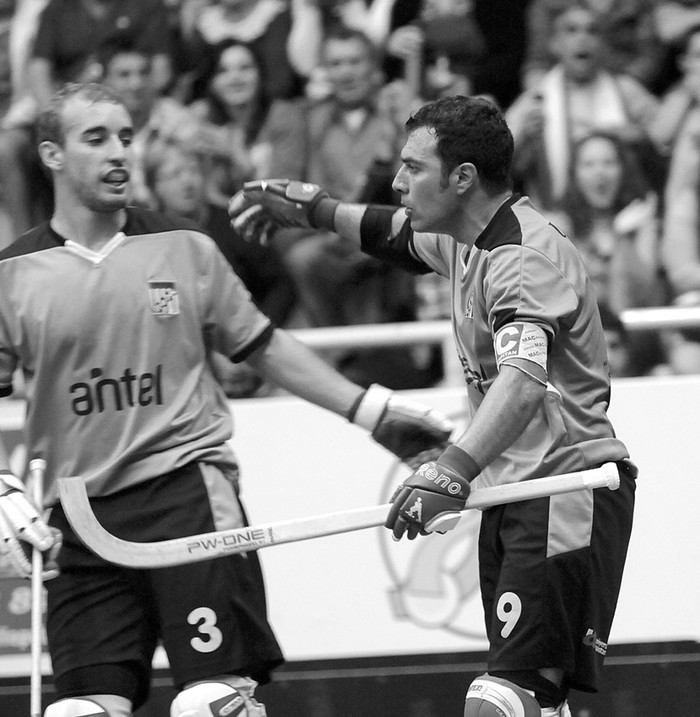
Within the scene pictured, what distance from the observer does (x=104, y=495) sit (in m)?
3.66

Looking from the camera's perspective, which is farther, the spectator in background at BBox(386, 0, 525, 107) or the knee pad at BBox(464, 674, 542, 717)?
the spectator in background at BBox(386, 0, 525, 107)

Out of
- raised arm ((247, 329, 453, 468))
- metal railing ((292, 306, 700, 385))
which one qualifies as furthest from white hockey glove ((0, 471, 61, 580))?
metal railing ((292, 306, 700, 385))

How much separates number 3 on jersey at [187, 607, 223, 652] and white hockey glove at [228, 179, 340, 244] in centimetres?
118

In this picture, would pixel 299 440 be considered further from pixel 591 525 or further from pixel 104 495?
pixel 591 525

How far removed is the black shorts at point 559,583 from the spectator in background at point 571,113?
2.92 metres

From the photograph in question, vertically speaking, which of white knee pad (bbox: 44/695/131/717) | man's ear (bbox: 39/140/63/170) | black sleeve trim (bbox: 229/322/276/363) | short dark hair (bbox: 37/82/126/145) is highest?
short dark hair (bbox: 37/82/126/145)

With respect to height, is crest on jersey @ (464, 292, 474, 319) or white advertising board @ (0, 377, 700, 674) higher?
crest on jersey @ (464, 292, 474, 319)

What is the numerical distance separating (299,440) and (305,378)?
1.34 meters

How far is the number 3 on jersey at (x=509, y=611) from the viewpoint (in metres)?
3.38

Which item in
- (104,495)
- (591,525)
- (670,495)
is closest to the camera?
(591,525)

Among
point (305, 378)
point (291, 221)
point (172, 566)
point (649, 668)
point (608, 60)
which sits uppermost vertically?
point (608, 60)

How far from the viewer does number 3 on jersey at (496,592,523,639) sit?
11.1 feet

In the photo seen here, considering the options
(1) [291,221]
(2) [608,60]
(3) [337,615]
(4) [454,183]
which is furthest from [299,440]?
(2) [608,60]

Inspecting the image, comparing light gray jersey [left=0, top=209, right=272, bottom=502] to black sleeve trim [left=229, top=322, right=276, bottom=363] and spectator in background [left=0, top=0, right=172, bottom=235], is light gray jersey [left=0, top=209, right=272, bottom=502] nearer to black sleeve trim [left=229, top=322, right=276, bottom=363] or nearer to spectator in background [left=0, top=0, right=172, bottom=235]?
black sleeve trim [left=229, top=322, right=276, bottom=363]
